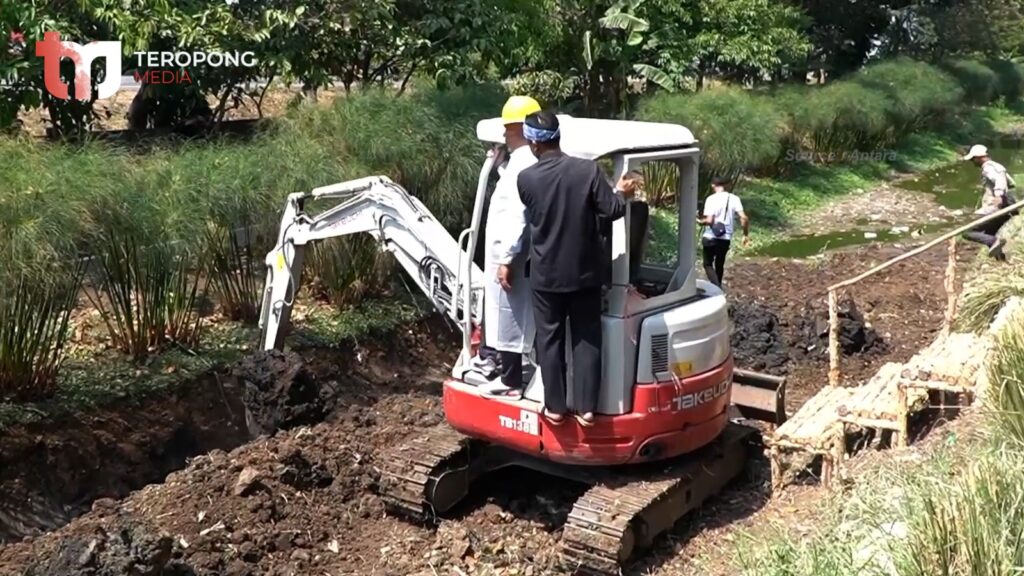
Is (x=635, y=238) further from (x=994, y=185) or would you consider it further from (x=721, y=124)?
(x=721, y=124)

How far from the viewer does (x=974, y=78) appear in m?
38.4

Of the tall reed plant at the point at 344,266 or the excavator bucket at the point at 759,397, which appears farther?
the tall reed plant at the point at 344,266

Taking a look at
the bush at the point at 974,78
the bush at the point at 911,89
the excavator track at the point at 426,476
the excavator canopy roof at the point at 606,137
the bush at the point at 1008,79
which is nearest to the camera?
the excavator canopy roof at the point at 606,137

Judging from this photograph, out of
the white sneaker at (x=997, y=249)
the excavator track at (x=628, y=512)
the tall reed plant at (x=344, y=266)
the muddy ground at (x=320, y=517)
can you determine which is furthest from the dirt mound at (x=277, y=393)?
the white sneaker at (x=997, y=249)

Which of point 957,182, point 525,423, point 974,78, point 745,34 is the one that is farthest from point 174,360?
point 974,78

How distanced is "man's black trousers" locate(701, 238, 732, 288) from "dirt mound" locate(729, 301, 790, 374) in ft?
3.04

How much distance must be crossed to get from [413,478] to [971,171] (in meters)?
25.8

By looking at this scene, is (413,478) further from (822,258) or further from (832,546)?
(822,258)

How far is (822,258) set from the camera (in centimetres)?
1603

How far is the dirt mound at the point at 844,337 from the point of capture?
10.8m

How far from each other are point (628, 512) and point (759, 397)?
262 centimetres

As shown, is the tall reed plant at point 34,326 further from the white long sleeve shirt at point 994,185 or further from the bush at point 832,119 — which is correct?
the bush at point 832,119

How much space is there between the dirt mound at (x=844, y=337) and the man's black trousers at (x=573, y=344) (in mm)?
5401

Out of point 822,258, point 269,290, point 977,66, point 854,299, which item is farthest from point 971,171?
point 269,290
